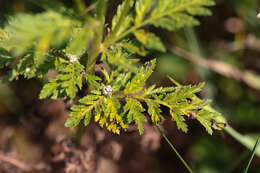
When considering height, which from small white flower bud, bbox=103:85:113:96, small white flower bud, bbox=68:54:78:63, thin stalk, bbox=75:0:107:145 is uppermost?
thin stalk, bbox=75:0:107:145

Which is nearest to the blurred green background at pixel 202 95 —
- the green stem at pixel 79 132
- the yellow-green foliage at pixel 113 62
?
the green stem at pixel 79 132

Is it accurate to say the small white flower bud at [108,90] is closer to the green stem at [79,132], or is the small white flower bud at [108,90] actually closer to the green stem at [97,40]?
the green stem at [97,40]

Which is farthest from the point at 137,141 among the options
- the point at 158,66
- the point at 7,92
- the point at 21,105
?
the point at 7,92

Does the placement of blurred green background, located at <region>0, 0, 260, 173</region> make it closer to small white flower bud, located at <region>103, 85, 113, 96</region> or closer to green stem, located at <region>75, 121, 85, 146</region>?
green stem, located at <region>75, 121, 85, 146</region>

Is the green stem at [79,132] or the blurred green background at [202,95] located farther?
the blurred green background at [202,95]

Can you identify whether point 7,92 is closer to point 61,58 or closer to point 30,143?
point 30,143


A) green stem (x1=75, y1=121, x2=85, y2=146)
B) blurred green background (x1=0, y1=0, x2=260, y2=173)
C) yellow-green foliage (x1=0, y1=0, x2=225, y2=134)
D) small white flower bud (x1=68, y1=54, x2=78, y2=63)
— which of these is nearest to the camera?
yellow-green foliage (x1=0, y1=0, x2=225, y2=134)

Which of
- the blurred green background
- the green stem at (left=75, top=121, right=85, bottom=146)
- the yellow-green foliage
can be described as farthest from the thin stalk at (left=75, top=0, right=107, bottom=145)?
the blurred green background

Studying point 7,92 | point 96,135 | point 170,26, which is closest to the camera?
point 170,26
